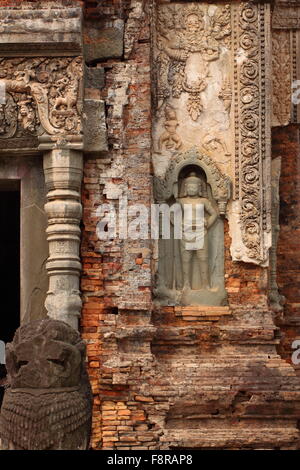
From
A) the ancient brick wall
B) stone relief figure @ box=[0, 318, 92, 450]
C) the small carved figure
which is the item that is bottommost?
stone relief figure @ box=[0, 318, 92, 450]

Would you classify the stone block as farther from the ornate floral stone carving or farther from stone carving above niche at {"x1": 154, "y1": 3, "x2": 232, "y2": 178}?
the ornate floral stone carving

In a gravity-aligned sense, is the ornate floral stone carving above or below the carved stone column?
above

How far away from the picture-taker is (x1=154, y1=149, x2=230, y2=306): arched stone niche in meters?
→ 12.5

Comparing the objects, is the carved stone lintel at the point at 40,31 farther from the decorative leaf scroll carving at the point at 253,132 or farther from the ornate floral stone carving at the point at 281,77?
the ornate floral stone carving at the point at 281,77

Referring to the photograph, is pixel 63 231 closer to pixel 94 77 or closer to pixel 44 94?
pixel 44 94

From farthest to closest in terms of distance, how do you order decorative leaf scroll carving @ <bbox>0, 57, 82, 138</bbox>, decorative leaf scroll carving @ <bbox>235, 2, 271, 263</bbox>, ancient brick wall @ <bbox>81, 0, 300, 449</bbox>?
decorative leaf scroll carving @ <bbox>235, 2, 271, 263</bbox>, decorative leaf scroll carving @ <bbox>0, 57, 82, 138</bbox>, ancient brick wall @ <bbox>81, 0, 300, 449</bbox>

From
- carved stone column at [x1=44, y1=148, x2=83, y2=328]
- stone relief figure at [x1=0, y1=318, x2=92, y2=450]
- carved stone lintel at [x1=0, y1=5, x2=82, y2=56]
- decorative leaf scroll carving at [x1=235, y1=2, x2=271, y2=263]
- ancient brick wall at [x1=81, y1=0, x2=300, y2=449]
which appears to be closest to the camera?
stone relief figure at [x1=0, y1=318, x2=92, y2=450]

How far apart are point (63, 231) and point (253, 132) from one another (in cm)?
215

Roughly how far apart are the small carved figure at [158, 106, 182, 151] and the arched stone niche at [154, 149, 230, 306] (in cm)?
Result: 13

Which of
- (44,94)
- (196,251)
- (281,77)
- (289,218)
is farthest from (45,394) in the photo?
(281,77)

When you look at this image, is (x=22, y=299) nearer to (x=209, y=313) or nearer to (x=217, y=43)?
(x=209, y=313)

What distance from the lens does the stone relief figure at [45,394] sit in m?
8.73

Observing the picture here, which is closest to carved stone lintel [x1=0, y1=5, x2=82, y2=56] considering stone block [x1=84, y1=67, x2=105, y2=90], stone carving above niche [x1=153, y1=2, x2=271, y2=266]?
stone block [x1=84, y1=67, x2=105, y2=90]

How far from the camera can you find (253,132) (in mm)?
12562
